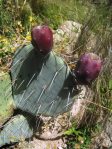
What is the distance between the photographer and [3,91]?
3809mm

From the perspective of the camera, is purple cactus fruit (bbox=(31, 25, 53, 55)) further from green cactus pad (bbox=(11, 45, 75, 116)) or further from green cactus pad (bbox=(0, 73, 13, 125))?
green cactus pad (bbox=(0, 73, 13, 125))

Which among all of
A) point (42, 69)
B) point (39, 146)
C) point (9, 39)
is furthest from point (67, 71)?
point (9, 39)

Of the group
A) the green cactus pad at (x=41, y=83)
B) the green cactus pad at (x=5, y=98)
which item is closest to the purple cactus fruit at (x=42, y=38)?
the green cactus pad at (x=41, y=83)

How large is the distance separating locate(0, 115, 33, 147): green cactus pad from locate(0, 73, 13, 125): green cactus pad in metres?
0.06

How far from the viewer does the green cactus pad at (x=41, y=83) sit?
3.54 m

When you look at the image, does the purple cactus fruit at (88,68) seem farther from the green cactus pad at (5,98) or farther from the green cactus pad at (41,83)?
the green cactus pad at (5,98)

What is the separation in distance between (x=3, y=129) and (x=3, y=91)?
10.9 inches

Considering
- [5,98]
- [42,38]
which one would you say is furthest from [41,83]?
[42,38]

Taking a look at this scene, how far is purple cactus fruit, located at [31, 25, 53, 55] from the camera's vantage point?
3.32 meters

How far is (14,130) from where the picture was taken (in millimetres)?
3844

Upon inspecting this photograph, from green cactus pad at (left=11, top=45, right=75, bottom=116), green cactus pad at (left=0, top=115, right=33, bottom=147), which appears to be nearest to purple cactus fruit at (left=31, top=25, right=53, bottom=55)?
green cactus pad at (left=11, top=45, right=75, bottom=116)

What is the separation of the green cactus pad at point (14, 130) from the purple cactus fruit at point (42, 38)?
27.0 inches

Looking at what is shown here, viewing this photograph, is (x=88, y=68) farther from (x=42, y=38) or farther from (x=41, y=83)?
(x=41, y=83)

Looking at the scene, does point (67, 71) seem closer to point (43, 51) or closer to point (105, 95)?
point (43, 51)
